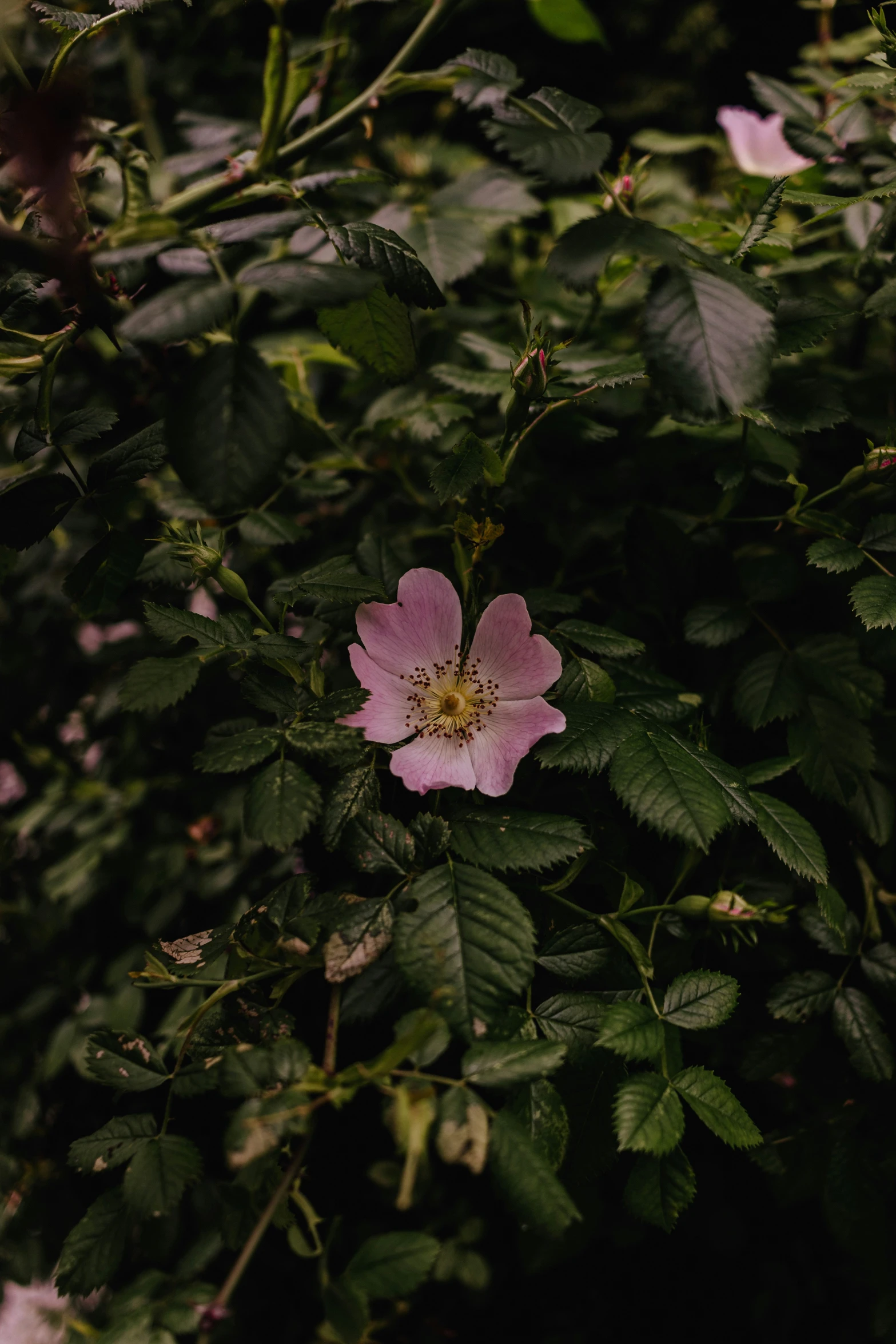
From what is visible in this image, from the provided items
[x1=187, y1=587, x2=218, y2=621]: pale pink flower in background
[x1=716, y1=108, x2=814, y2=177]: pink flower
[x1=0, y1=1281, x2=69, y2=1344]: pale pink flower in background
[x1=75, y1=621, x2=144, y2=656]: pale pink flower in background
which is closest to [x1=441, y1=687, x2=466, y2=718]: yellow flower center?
[x1=187, y1=587, x2=218, y2=621]: pale pink flower in background

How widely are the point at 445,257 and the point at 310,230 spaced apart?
19cm

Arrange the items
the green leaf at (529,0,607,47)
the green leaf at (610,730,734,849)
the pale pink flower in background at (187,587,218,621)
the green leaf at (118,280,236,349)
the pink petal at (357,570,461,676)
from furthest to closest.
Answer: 1. the pale pink flower in background at (187,587,218,621)
2. the green leaf at (529,0,607,47)
3. the pink petal at (357,570,461,676)
4. the green leaf at (610,730,734,849)
5. the green leaf at (118,280,236,349)

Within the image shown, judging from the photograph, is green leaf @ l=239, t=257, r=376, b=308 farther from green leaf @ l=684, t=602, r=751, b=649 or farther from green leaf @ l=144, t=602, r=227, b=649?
green leaf @ l=684, t=602, r=751, b=649

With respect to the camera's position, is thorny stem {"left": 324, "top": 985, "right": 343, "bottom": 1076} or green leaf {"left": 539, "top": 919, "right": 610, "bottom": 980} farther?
green leaf {"left": 539, "top": 919, "right": 610, "bottom": 980}

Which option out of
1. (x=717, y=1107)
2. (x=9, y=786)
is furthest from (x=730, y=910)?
(x=9, y=786)

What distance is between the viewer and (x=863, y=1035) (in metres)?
0.77

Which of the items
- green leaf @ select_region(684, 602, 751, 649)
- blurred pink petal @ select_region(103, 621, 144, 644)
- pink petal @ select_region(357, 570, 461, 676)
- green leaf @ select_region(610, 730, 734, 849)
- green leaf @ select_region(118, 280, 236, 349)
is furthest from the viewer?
blurred pink petal @ select_region(103, 621, 144, 644)

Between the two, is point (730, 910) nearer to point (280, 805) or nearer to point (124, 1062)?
point (280, 805)

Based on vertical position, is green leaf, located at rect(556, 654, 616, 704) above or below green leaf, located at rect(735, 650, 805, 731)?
above

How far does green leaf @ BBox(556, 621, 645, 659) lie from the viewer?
0.72 metres

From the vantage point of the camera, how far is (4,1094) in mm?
1426

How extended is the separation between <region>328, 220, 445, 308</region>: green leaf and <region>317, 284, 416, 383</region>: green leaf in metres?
0.07

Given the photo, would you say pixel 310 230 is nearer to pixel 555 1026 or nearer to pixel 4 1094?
pixel 555 1026

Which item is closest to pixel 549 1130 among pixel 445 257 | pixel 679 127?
pixel 445 257
